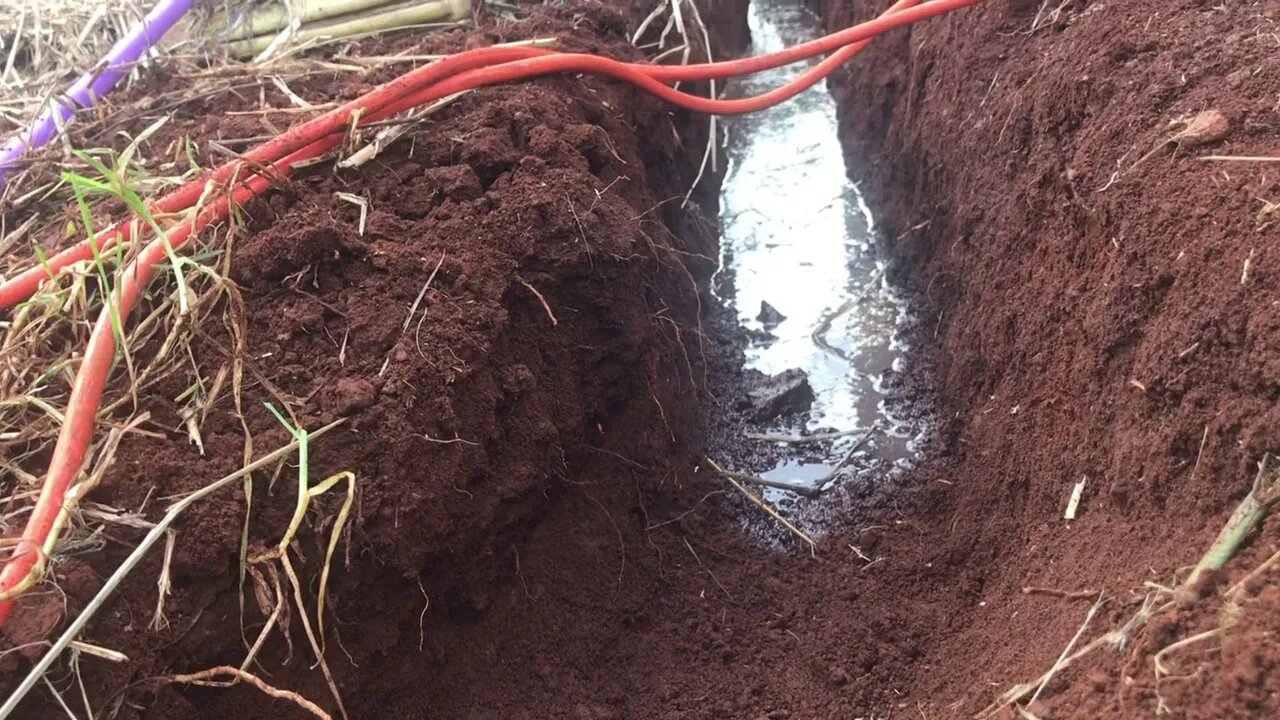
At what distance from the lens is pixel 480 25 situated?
3137 mm

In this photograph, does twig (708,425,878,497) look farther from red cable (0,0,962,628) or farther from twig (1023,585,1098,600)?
red cable (0,0,962,628)

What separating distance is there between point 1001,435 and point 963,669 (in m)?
0.77

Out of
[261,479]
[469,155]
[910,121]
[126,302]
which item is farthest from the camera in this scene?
[910,121]

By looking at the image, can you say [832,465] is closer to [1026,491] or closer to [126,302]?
[1026,491]

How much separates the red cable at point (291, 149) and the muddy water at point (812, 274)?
0.95 meters

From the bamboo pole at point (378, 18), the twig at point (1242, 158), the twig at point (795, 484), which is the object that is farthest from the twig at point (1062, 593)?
the bamboo pole at point (378, 18)

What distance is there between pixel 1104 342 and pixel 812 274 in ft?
6.48

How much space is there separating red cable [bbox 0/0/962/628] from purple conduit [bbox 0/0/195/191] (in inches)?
39.3

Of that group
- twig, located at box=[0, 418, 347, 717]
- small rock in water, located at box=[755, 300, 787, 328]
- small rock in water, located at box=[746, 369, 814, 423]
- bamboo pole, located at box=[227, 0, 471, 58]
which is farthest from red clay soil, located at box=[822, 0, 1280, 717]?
bamboo pole, located at box=[227, 0, 471, 58]

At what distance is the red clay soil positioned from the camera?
1.45 meters

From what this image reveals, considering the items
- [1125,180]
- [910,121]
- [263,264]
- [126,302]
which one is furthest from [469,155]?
[910,121]

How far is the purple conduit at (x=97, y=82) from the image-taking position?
278 cm

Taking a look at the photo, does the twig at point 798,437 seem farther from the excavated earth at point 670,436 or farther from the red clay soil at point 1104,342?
the red clay soil at point 1104,342

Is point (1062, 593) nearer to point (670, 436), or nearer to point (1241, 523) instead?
point (1241, 523)
